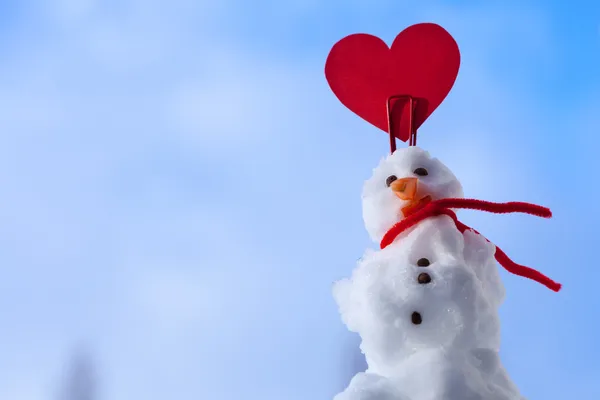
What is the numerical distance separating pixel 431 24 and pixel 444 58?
0.05 m

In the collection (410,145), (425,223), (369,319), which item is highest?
(410,145)

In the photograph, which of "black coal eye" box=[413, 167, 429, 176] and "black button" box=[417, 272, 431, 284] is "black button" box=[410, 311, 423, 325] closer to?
"black button" box=[417, 272, 431, 284]

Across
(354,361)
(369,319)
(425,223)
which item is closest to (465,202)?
(425,223)

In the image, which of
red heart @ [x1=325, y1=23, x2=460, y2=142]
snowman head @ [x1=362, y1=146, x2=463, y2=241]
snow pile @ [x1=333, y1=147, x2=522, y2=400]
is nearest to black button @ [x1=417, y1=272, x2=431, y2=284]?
snow pile @ [x1=333, y1=147, x2=522, y2=400]

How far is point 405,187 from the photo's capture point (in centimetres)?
88

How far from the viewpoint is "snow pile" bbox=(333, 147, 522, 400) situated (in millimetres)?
786

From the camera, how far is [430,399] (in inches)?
30.3

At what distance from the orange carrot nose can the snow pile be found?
29 mm

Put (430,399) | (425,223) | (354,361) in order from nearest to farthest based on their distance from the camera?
(430,399) < (425,223) < (354,361)

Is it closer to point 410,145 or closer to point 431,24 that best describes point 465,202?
point 410,145

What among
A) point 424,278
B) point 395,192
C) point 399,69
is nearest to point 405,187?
point 395,192

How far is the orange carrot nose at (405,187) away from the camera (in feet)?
2.87

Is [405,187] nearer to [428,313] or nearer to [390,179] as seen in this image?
[390,179]

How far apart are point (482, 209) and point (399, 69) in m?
0.26
